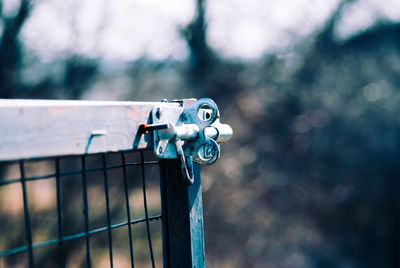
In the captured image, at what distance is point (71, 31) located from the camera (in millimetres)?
4578

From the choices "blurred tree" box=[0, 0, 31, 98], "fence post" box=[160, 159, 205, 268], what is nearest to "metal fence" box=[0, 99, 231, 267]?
"fence post" box=[160, 159, 205, 268]

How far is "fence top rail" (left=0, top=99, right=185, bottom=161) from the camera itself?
0.71 metres

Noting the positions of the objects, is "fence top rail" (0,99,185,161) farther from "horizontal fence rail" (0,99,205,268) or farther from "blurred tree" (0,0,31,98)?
Answer: "blurred tree" (0,0,31,98)

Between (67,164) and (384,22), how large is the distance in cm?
428

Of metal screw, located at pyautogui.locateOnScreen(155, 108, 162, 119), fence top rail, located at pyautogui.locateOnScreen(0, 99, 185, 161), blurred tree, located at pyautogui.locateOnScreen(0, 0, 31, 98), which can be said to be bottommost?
fence top rail, located at pyautogui.locateOnScreen(0, 99, 185, 161)

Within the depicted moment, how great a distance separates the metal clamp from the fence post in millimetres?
67

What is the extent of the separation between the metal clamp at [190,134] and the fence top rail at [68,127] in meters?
0.03

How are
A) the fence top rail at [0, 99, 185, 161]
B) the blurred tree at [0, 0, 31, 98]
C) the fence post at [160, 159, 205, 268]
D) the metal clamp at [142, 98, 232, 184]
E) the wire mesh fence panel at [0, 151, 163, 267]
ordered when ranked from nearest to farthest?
the fence top rail at [0, 99, 185, 161] < the metal clamp at [142, 98, 232, 184] < the fence post at [160, 159, 205, 268] < the wire mesh fence panel at [0, 151, 163, 267] < the blurred tree at [0, 0, 31, 98]

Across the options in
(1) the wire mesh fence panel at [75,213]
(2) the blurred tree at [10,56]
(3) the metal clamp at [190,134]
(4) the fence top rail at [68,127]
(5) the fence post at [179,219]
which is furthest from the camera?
(2) the blurred tree at [10,56]

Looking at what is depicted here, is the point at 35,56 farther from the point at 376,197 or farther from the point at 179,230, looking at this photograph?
the point at 376,197

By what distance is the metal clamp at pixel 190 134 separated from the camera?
37.4 inches

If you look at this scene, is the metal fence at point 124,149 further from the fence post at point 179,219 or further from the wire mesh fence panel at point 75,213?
the wire mesh fence panel at point 75,213

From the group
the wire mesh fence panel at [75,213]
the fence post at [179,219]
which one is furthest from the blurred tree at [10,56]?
the fence post at [179,219]

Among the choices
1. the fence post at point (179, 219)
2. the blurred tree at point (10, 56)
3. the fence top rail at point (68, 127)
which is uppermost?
the blurred tree at point (10, 56)
